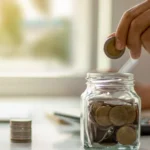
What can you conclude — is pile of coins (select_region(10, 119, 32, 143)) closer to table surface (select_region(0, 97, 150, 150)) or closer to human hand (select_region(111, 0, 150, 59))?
table surface (select_region(0, 97, 150, 150))

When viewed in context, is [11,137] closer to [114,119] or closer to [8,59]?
[114,119]

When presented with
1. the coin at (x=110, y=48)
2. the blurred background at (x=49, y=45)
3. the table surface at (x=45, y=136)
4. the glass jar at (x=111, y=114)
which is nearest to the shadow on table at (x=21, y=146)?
the table surface at (x=45, y=136)

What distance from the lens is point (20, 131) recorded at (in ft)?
3.13

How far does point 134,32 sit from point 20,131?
28 cm

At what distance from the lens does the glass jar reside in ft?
2.81

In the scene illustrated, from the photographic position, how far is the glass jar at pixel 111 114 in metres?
0.86

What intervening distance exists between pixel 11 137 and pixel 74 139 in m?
0.12

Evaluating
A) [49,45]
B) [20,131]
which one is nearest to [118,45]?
[20,131]

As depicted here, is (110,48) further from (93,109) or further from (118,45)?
(93,109)

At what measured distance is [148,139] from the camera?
990 millimetres

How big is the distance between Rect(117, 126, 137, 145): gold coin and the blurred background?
108 centimetres

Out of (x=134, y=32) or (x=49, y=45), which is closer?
(x=134, y=32)

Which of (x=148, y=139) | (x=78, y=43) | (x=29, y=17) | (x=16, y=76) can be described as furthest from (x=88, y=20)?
(x=148, y=139)

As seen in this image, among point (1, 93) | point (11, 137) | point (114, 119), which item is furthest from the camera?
point (1, 93)
